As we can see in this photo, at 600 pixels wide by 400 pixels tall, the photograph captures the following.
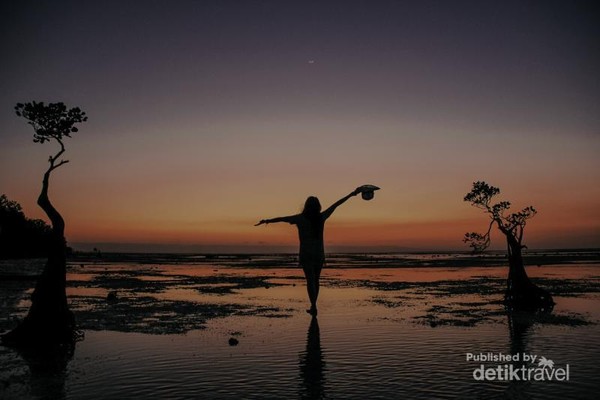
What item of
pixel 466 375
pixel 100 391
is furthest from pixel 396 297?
pixel 100 391

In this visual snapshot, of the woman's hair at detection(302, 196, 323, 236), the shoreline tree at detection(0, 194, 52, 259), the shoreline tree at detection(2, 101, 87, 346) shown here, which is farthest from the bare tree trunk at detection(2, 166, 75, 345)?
the shoreline tree at detection(0, 194, 52, 259)

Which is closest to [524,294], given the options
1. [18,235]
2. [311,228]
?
[311,228]

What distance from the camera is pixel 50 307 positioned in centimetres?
1297

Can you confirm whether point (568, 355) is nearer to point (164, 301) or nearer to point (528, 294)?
point (528, 294)

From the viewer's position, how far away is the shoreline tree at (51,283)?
12.6 meters

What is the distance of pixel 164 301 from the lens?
81.0 ft

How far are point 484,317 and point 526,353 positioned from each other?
693 cm

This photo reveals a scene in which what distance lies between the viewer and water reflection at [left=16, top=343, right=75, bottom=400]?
27.3 feet

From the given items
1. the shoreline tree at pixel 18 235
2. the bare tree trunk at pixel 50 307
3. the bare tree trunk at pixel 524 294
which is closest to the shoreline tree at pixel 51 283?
the bare tree trunk at pixel 50 307

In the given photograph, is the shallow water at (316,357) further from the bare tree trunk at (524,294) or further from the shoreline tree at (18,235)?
the shoreline tree at (18,235)

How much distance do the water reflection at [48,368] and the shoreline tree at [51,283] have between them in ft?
1.38

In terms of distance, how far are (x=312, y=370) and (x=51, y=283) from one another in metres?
7.75

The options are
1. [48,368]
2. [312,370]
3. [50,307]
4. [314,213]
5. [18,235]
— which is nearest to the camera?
[312,370]

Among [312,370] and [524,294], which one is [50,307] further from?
[524,294]
